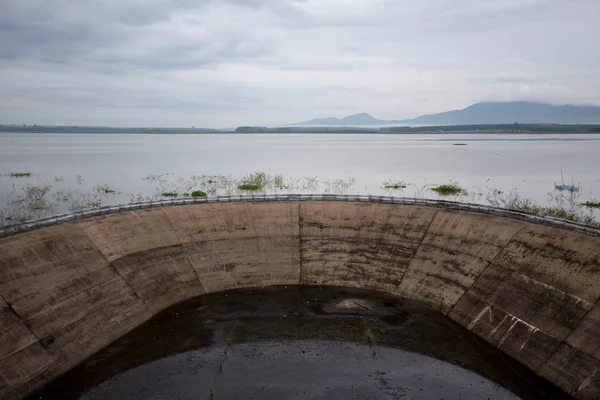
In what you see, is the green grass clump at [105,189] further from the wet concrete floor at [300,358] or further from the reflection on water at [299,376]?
the reflection on water at [299,376]

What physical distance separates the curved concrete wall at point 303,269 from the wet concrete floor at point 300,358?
51.9 inches

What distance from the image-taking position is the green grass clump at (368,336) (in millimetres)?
25589

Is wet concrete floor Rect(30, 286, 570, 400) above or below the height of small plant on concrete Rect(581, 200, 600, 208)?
below

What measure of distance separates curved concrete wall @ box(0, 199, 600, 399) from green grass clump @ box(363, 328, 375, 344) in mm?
6171

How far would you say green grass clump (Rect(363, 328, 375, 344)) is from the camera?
25589mm

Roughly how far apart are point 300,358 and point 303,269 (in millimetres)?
11721

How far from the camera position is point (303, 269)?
115 feet

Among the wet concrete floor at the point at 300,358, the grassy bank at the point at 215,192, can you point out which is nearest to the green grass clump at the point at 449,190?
the grassy bank at the point at 215,192

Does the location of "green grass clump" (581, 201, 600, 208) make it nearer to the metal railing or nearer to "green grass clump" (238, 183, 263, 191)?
the metal railing

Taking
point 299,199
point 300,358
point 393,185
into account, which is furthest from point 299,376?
point 393,185

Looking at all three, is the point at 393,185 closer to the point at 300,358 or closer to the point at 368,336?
the point at 368,336

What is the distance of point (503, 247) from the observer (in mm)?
30062

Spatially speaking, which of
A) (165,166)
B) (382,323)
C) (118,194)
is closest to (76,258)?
(382,323)

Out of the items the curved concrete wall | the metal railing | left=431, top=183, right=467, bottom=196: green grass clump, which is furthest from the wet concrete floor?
left=431, top=183, right=467, bottom=196: green grass clump
